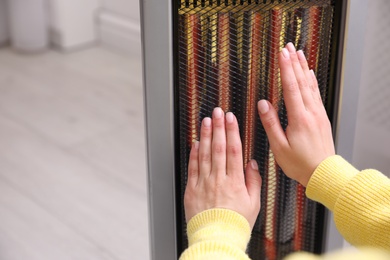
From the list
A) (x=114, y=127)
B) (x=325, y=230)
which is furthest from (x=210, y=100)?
(x=114, y=127)

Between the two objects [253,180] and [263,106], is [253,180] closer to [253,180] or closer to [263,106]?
[253,180]

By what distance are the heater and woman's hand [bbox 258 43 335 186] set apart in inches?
1.0

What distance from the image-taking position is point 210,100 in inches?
36.2

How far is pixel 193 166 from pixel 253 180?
0.30 feet

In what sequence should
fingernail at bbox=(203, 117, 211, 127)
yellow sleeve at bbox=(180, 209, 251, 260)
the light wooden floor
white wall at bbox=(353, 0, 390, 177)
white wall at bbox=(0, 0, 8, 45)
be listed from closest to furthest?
yellow sleeve at bbox=(180, 209, 251, 260) → fingernail at bbox=(203, 117, 211, 127) → white wall at bbox=(353, 0, 390, 177) → the light wooden floor → white wall at bbox=(0, 0, 8, 45)

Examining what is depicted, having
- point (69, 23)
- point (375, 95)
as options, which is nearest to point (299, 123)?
point (375, 95)

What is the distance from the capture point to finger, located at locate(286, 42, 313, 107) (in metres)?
0.90

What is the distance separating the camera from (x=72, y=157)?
6.27 feet

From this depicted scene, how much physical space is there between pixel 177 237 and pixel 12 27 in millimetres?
1813

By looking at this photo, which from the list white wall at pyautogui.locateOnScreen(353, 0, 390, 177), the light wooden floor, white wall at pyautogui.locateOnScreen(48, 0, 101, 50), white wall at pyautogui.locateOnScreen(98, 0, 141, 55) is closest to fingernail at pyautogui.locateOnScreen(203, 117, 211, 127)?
white wall at pyautogui.locateOnScreen(353, 0, 390, 177)

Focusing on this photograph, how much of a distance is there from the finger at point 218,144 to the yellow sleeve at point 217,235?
6 cm

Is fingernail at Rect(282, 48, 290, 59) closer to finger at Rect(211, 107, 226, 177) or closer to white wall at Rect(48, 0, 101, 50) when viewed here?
finger at Rect(211, 107, 226, 177)

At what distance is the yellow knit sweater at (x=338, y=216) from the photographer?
0.83 m

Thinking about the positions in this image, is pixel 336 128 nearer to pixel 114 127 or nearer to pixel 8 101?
pixel 114 127
